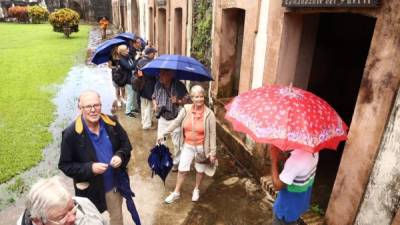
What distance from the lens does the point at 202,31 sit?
778 cm

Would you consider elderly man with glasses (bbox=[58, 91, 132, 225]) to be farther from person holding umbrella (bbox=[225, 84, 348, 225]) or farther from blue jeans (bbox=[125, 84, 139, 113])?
blue jeans (bbox=[125, 84, 139, 113])

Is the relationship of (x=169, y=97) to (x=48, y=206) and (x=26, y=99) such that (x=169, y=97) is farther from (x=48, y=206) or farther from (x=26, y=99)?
(x=26, y=99)

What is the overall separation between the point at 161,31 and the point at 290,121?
436 inches

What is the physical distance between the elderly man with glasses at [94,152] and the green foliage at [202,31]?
4821mm

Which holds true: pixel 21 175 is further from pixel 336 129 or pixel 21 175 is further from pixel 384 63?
pixel 384 63

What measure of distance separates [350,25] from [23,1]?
1827 inches

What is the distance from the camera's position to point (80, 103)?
2.88 meters

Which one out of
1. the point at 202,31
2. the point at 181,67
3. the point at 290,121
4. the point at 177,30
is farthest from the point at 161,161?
the point at 177,30

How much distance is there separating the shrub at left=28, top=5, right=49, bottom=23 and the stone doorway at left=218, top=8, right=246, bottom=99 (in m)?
36.3

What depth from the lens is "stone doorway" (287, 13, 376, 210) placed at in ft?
17.0

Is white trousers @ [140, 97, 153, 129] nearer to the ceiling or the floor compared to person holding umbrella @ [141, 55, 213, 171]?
nearer to the floor

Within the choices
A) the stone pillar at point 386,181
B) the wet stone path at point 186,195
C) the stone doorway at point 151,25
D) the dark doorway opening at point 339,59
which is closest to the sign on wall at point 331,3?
the stone pillar at point 386,181

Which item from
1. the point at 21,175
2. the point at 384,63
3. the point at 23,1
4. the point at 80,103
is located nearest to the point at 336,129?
the point at 384,63

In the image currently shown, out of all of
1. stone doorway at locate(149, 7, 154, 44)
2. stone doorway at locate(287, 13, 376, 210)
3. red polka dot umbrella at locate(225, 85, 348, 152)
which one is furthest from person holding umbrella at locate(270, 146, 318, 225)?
stone doorway at locate(149, 7, 154, 44)
